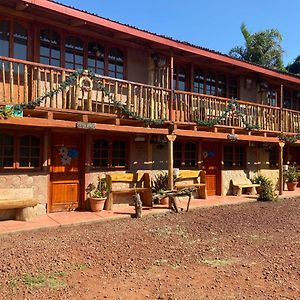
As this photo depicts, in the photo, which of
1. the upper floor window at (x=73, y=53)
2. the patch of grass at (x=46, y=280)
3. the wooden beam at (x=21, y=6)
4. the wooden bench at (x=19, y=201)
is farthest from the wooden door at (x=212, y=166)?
the patch of grass at (x=46, y=280)

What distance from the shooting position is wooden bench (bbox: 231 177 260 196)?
14.7 metres

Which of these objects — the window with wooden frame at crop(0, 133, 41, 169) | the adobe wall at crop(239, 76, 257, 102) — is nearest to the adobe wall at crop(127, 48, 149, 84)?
the window with wooden frame at crop(0, 133, 41, 169)

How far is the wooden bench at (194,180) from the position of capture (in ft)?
42.1

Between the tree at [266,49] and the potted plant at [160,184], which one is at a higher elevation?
the tree at [266,49]

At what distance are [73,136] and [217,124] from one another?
511cm

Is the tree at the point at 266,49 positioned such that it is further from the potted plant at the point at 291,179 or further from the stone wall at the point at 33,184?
the stone wall at the point at 33,184

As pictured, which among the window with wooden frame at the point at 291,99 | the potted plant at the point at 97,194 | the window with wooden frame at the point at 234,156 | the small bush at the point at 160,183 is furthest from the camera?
the window with wooden frame at the point at 291,99

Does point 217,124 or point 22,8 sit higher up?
point 22,8

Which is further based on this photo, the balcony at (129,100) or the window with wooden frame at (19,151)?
the window with wooden frame at (19,151)

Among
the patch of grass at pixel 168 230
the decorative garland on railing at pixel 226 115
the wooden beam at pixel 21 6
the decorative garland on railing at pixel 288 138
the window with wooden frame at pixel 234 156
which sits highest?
the wooden beam at pixel 21 6

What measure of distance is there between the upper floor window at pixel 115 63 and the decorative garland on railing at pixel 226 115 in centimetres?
307

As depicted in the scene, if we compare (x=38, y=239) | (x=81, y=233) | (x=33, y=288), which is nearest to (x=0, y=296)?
(x=33, y=288)

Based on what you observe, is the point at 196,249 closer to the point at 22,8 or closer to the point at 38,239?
the point at 38,239

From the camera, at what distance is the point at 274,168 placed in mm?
16922
